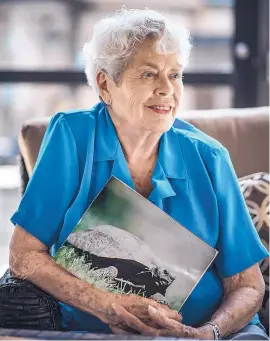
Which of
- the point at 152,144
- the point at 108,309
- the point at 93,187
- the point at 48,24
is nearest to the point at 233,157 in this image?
the point at 152,144

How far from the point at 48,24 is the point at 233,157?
Result: 188 cm

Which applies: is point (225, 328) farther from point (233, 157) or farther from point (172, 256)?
point (233, 157)

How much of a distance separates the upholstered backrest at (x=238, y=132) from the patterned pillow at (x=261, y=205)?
0.13 metres

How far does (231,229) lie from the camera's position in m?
1.78

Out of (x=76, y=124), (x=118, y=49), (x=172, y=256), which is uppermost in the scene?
(x=118, y=49)

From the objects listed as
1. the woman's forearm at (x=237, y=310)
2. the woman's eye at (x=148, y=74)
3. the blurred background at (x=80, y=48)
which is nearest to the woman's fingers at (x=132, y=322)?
the woman's forearm at (x=237, y=310)

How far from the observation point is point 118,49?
1.72m

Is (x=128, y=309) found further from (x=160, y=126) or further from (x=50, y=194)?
(x=160, y=126)

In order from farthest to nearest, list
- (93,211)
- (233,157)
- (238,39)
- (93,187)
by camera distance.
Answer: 1. (238,39)
2. (233,157)
3. (93,187)
4. (93,211)

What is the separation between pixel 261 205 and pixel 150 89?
0.56 m

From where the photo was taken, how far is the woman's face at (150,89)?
5.68 ft

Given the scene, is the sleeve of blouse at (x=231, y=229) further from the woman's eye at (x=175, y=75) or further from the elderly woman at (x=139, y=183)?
the woman's eye at (x=175, y=75)

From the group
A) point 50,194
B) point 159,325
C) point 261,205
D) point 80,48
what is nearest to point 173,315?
point 159,325

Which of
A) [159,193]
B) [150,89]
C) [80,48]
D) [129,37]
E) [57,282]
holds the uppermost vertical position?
[129,37]
